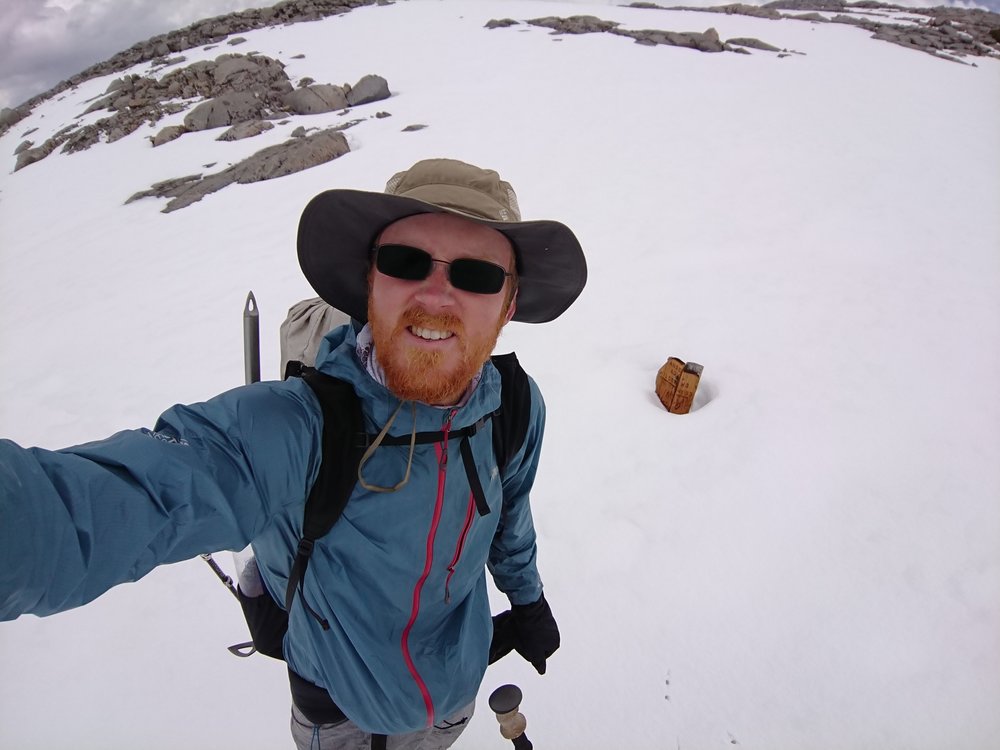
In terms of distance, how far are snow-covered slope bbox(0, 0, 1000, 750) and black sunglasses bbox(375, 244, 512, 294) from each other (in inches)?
85.7

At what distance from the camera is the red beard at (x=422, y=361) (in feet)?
4.16

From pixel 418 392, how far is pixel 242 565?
1074 millimetres

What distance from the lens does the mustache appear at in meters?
1.31

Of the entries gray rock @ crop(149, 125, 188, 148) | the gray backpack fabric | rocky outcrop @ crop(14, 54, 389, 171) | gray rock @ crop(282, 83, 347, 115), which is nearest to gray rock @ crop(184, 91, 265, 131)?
rocky outcrop @ crop(14, 54, 389, 171)

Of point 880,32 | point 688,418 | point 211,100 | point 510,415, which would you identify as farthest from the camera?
point 880,32

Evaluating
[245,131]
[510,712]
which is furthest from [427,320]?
[245,131]

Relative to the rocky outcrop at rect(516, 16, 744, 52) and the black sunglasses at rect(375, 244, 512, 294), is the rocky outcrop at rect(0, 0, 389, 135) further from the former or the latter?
the black sunglasses at rect(375, 244, 512, 294)

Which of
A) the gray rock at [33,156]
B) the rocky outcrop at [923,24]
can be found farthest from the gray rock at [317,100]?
the rocky outcrop at [923,24]

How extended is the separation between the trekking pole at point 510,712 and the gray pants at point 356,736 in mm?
109

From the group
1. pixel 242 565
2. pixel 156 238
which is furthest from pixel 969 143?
pixel 156 238

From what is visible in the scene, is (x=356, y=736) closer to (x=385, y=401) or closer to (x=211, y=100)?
(x=385, y=401)

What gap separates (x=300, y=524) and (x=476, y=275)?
796mm

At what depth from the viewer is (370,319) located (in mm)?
1382

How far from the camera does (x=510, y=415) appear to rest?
5.13 feet
